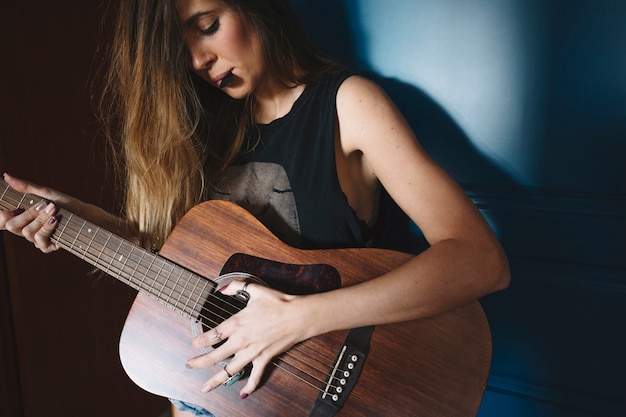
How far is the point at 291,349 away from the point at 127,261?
0.38 meters

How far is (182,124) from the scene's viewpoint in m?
1.06

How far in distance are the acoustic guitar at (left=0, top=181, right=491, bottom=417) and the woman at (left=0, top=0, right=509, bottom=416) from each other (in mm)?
37

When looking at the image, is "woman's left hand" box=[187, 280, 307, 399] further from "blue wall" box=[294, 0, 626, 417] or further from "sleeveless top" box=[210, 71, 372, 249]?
"blue wall" box=[294, 0, 626, 417]

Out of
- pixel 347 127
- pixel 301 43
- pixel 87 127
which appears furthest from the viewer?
pixel 87 127

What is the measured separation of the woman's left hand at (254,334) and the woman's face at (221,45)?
1.42ft

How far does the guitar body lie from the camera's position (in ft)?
2.63

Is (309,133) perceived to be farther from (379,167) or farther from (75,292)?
(75,292)

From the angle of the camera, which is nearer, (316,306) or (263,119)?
(316,306)

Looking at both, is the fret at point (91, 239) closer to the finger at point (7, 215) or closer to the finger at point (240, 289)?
the finger at point (7, 215)

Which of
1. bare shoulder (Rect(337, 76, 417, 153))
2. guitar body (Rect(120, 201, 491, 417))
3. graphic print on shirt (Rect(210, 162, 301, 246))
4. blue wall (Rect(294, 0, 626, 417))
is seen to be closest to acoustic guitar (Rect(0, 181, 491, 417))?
guitar body (Rect(120, 201, 491, 417))

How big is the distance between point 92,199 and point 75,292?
1.05 feet

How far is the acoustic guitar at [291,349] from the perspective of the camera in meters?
0.81

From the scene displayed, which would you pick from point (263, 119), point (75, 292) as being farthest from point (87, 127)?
point (263, 119)

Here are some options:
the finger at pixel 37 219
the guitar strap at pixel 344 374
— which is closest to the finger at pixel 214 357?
the guitar strap at pixel 344 374
